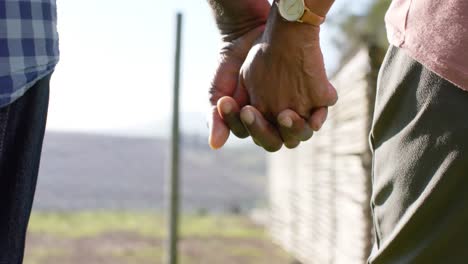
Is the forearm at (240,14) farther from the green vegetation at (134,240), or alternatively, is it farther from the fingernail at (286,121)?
the green vegetation at (134,240)

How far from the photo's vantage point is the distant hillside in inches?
442

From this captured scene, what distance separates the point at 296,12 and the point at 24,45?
0.44m

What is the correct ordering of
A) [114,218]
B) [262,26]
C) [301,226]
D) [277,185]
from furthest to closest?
1. [114,218]
2. [277,185]
3. [301,226]
4. [262,26]

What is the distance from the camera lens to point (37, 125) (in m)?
1.18

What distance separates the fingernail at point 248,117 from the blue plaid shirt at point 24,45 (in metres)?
0.32

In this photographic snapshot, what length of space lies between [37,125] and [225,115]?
0.31 meters

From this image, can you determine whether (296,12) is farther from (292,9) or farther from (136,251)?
(136,251)

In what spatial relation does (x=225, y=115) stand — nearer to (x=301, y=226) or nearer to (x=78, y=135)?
(x=301, y=226)

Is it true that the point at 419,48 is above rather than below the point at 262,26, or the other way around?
above

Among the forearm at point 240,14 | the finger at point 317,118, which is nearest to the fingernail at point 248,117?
the finger at point 317,118

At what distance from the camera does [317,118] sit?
51.4 inches

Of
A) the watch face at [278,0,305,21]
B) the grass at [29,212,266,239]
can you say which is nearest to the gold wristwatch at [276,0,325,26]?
the watch face at [278,0,305,21]

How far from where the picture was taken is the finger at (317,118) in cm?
130

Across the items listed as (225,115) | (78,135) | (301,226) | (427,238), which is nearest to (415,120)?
(427,238)
